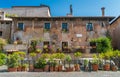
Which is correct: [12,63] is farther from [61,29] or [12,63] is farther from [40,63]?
[61,29]

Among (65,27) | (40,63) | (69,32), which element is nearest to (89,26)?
(69,32)

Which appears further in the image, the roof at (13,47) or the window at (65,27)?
the window at (65,27)

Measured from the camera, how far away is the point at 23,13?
4422cm

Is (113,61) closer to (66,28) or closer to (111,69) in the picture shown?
(111,69)

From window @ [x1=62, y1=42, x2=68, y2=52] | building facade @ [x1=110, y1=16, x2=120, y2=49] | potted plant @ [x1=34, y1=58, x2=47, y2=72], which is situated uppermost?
building facade @ [x1=110, y1=16, x2=120, y2=49]

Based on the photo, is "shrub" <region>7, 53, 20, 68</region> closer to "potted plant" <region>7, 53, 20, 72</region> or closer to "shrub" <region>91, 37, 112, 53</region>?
"potted plant" <region>7, 53, 20, 72</region>

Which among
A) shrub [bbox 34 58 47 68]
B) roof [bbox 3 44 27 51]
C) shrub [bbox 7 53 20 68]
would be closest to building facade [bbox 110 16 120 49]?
roof [bbox 3 44 27 51]

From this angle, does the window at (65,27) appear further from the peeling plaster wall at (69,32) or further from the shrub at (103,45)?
the shrub at (103,45)

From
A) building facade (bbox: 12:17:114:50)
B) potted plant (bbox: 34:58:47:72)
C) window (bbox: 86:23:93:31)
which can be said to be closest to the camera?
potted plant (bbox: 34:58:47:72)

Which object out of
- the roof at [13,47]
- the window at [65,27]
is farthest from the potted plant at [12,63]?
the window at [65,27]

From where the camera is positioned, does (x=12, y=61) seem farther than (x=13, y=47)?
No

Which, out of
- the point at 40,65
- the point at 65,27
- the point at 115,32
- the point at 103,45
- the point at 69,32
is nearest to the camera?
the point at 40,65

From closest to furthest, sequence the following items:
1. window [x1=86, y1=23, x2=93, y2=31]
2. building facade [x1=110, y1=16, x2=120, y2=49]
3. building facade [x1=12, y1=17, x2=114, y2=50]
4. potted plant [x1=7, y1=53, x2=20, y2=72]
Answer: potted plant [x1=7, y1=53, x2=20, y2=72], building facade [x1=12, y1=17, x2=114, y2=50], window [x1=86, y1=23, x2=93, y2=31], building facade [x1=110, y1=16, x2=120, y2=49]

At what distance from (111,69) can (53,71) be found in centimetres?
504
